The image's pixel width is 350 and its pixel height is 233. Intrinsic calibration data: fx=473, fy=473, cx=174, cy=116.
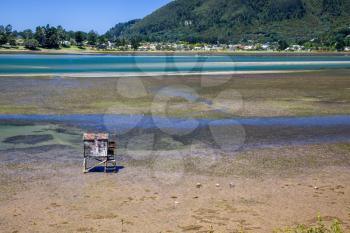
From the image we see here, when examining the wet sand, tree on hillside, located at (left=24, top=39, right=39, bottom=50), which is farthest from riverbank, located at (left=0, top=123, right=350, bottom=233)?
tree on hillside, located at (left=24, top=39, right=39, bottom=50)

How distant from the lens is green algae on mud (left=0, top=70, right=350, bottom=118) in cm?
3253

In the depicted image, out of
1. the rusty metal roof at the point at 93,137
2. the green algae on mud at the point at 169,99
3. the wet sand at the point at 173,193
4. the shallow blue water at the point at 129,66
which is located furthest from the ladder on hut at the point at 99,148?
the shallow blue water at the point at 129,66

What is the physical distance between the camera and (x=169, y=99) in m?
39.1

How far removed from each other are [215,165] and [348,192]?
517 centimetres

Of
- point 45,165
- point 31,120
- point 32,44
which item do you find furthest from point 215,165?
point 32,44

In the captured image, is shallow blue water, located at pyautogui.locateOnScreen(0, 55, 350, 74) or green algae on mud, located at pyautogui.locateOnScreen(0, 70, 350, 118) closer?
green algae on mud, located at pyautogui.locateOnScreen(0, 70, 350, 118)

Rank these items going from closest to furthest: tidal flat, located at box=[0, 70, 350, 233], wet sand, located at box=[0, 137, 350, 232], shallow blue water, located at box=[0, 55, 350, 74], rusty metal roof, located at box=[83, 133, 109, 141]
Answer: wet sand, located at box=[0, 137, 350, 232]
tidal flat, located at box=[0, 70, 350, 233]
rusty metal roof, located at box=[83, 133, 109, 141]
shallow blue water, located at box=[0, 55, 350, 74]

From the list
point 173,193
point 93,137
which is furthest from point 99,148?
point 173,193

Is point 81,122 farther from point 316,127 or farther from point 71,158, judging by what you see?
point 316,127

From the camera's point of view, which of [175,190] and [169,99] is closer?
[175,190]

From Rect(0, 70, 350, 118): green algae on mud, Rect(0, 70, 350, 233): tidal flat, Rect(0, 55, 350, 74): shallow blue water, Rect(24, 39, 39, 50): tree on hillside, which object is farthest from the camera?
Rect(24, 39, 39, 50): tree on hillside

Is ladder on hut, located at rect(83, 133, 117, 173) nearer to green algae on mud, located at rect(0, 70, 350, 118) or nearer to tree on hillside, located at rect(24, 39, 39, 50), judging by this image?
green algae on mud, located at rect(0, 70, 350, 118)

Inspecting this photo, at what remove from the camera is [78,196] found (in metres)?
14.8

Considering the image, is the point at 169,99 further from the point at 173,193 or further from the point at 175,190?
the point at 173,193
